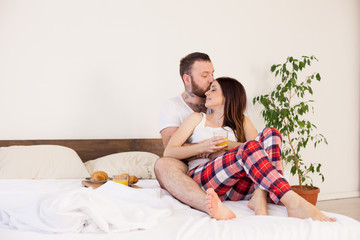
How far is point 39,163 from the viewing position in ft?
8.68

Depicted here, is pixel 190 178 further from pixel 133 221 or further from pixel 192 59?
pixel 192 59

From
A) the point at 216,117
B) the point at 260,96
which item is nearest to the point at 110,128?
the point at 216,117

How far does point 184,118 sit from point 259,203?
3.20ft

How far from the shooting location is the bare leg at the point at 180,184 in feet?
5.47

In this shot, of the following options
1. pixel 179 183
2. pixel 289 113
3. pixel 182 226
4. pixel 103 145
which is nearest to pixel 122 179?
pixel 179 183

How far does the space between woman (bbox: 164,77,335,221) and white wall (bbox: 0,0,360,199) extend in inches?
47.8

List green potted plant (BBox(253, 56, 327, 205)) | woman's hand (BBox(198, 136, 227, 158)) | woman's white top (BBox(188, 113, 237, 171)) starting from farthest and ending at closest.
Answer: green potted plant (BBox(253, 56, 327, 205)) → woman's white top (BBox(188, 113, 237, 171)) → woman's hand (BBox(198, 136, 227, 158))

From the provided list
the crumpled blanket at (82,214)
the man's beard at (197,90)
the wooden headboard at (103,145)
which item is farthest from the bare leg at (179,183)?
the wooden headboard at (103,145)

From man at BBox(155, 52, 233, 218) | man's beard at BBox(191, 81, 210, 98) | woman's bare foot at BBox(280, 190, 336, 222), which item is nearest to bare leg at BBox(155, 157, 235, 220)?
man at BBox(155, 52, 233, 218)

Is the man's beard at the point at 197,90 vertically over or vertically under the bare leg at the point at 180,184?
over

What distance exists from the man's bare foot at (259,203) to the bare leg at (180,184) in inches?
8.4

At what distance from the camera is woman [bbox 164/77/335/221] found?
1.55 m

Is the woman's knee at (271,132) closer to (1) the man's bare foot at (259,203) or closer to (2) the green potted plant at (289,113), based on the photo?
(1) the man's bare foot at (259,203)

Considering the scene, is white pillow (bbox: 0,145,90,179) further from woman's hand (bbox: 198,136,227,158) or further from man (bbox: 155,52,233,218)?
woman's hand (bbox: 198,136,227,158)
